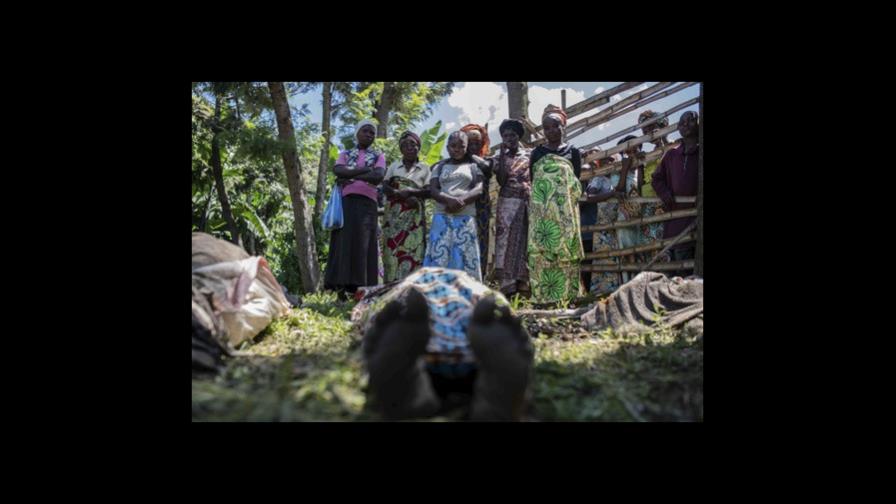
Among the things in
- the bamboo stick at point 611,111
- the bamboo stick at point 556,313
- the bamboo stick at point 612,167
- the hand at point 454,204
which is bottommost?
the bamboo stick at point 556,313

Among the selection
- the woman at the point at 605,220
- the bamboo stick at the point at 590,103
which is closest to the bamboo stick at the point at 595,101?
the bamboo stick at the point at 590,103

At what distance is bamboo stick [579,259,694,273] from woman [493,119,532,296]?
28.6 inches

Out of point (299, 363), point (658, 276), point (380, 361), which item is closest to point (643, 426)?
point (380, 361)

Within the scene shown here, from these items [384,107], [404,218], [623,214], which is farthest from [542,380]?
[384,107]

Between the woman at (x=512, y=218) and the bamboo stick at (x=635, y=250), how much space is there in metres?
1.18

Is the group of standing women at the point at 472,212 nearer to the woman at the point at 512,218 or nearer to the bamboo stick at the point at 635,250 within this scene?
the woman at the point at 512,218

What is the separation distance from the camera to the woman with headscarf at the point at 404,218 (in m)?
5.59

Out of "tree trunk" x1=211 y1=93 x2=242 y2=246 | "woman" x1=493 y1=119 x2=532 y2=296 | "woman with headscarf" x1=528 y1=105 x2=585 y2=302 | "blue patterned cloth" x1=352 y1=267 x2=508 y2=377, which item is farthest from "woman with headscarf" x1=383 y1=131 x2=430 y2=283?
"blue patterned cloth" x1=352 y1=267 x2=508 y2=377

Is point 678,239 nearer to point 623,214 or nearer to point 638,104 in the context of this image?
point 623,214

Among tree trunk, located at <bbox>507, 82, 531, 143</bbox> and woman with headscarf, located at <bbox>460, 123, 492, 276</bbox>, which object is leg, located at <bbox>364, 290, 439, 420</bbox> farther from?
tree trunk, located at <bbox>507, 82, 531, 143</bbox>

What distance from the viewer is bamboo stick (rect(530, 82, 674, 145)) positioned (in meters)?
6.36

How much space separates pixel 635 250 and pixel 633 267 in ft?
0.58

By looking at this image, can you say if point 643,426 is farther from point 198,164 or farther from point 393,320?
point 198,164

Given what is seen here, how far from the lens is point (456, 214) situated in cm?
510
